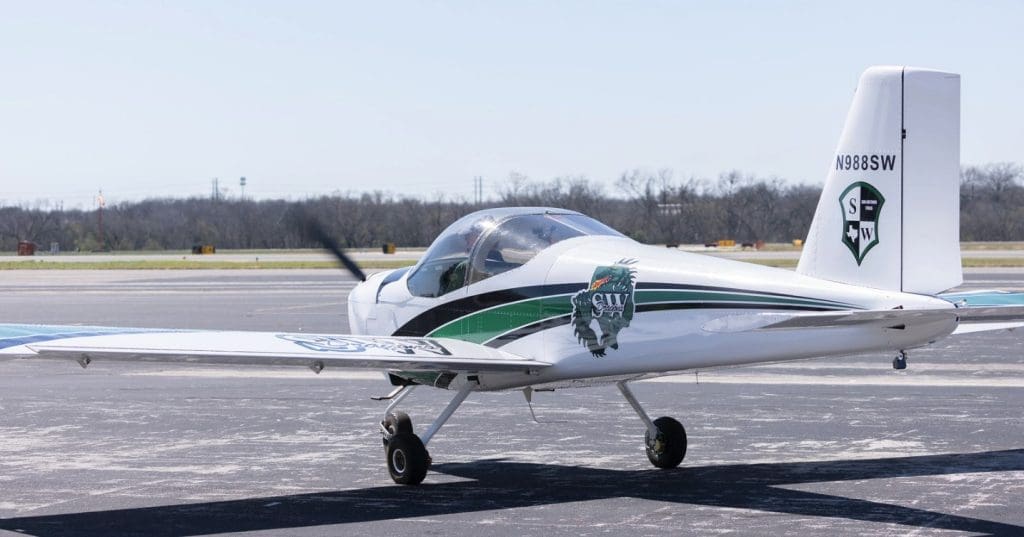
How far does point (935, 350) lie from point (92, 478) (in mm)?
15580

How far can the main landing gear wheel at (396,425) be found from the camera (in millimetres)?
11914

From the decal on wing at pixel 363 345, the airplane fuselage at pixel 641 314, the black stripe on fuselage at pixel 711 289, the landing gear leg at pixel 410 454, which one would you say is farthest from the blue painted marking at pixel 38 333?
the black stripe on fuselage at pixel 711 289

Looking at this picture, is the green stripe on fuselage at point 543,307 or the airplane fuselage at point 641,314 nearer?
the airplane fuselage at point 641,314

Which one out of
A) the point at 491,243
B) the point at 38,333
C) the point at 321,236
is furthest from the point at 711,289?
the point at 321,236

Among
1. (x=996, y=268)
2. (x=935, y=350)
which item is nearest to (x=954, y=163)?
(x=935, y=350)

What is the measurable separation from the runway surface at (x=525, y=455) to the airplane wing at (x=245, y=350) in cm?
107

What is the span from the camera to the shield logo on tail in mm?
10203

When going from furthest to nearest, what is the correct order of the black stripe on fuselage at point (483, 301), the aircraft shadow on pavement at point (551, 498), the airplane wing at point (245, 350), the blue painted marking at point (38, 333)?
the black stripe on fuselage at point (483, 301)
the blue painted marking at point (38, 333)
the airplane wing at point (245, 350)
the aircraft shadow on pavement at point (551, 498)

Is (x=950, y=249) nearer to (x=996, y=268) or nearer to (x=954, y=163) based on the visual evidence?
(x=954, y=163)

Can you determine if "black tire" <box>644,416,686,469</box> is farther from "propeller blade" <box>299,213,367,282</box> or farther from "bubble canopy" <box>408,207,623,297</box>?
"propeller blade" <box>299,213,367,282</box>

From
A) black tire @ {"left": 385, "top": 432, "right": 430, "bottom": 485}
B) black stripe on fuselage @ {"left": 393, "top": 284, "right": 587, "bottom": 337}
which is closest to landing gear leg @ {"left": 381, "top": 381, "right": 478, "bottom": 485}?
black tire @ {"left": 385, "top": 432, "right": 430, "bottom": 485}

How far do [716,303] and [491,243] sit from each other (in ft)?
8.25

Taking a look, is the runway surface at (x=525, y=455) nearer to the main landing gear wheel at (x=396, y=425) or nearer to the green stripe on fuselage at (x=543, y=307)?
the main landing gear wheel at (x=396, y=425)

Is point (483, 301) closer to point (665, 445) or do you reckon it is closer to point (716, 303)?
point (665, 445)
